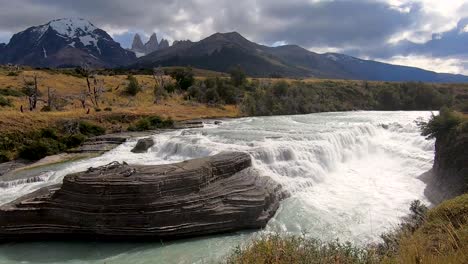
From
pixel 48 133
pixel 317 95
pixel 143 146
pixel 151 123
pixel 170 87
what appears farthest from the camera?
pixel 317 95

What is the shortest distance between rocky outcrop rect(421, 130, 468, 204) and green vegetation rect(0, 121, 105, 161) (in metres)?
26.8

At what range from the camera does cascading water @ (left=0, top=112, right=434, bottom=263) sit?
14758mm

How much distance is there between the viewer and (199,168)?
17.7 m

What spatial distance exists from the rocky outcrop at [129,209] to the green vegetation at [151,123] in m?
23.9

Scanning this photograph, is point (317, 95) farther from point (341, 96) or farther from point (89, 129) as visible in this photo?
point (89, 129)

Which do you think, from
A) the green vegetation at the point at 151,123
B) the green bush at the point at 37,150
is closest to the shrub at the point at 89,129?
the green vegetation at the point at 151,123

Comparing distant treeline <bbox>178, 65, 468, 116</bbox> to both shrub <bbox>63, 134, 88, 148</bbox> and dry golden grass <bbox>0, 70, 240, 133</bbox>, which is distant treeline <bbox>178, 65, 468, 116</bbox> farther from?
shrub <bbox>63, 134, 88, 148</bbox>

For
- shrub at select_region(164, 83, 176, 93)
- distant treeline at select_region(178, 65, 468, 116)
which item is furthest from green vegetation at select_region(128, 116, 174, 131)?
shrub at select_region(164, 83, 176, 93)

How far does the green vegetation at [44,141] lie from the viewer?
29.6 m

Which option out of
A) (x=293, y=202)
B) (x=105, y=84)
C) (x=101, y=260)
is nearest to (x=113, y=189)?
(x=101, y=260)

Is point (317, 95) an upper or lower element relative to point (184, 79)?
lower

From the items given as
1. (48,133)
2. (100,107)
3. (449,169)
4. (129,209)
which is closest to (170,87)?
(100,107)

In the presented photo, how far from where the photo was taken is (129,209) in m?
15.6

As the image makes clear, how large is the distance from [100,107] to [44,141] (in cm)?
1795
